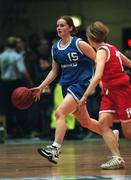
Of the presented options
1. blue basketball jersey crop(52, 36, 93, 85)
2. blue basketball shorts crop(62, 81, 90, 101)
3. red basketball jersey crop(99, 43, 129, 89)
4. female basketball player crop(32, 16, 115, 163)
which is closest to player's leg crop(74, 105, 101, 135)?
female basketball player crop(32, 16, 115, 163)

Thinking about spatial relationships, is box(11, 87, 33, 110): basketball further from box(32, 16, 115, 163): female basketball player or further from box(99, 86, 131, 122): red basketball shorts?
box(99, 86, 131, 122): red basketball shorts

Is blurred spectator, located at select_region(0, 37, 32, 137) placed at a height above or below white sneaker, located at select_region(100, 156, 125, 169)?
above

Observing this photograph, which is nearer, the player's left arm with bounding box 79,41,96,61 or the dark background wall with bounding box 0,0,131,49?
the player's left arm with bounding box 79,41,96,61

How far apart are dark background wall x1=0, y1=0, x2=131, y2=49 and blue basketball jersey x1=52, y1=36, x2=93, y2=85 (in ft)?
37.8

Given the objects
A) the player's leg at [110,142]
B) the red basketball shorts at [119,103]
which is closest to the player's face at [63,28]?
the red basketball shorts at [119,103]

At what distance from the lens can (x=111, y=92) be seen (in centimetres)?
1054

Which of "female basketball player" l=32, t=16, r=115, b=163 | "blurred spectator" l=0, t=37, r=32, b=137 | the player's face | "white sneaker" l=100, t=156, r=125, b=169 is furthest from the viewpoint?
"blurred spectator" l=0, t=37, r=32, b=137

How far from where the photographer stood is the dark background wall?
22719 mm

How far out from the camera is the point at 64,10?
22.9 metres

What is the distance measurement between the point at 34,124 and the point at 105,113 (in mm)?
8469

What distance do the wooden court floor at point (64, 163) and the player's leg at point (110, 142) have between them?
14 centimetres

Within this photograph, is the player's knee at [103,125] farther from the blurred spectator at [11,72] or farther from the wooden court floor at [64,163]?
the blurred spectator at [11,72]

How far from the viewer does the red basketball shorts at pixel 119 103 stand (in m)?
10.4

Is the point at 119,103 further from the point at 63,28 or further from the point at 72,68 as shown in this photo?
the point at 63,28
